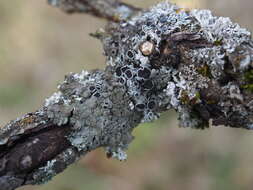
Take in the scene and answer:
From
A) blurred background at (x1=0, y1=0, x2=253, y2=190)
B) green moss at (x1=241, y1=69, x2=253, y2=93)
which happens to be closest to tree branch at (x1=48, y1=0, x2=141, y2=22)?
green moss at (x1=241, y1=69, x2=253, y2=93)

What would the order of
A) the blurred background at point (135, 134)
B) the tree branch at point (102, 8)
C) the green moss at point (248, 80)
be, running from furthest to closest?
the blurred background at point (135, 134)
the tree branch at point (102, 8)
the green moss at point (248, 80)

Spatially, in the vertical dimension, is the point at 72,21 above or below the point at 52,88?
above

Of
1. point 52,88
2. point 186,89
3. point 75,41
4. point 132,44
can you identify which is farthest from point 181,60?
point 75,41

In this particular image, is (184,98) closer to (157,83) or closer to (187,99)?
(187,99)

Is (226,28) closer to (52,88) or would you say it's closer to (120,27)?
(120,27)

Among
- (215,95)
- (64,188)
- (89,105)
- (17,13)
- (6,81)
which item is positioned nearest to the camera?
(215,95)

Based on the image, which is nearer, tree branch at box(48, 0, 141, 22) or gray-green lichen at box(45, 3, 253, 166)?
gray-green lichen at box(45, 3, 253, 166)

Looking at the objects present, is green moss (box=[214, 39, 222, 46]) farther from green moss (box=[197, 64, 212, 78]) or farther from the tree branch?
the tree branch

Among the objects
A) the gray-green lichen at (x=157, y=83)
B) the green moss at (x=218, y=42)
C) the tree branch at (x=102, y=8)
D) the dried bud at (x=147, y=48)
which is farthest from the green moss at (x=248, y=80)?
the tree branch at (x=102, y=8)

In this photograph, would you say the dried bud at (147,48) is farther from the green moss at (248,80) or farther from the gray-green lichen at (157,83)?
the green moss at (248,80)
